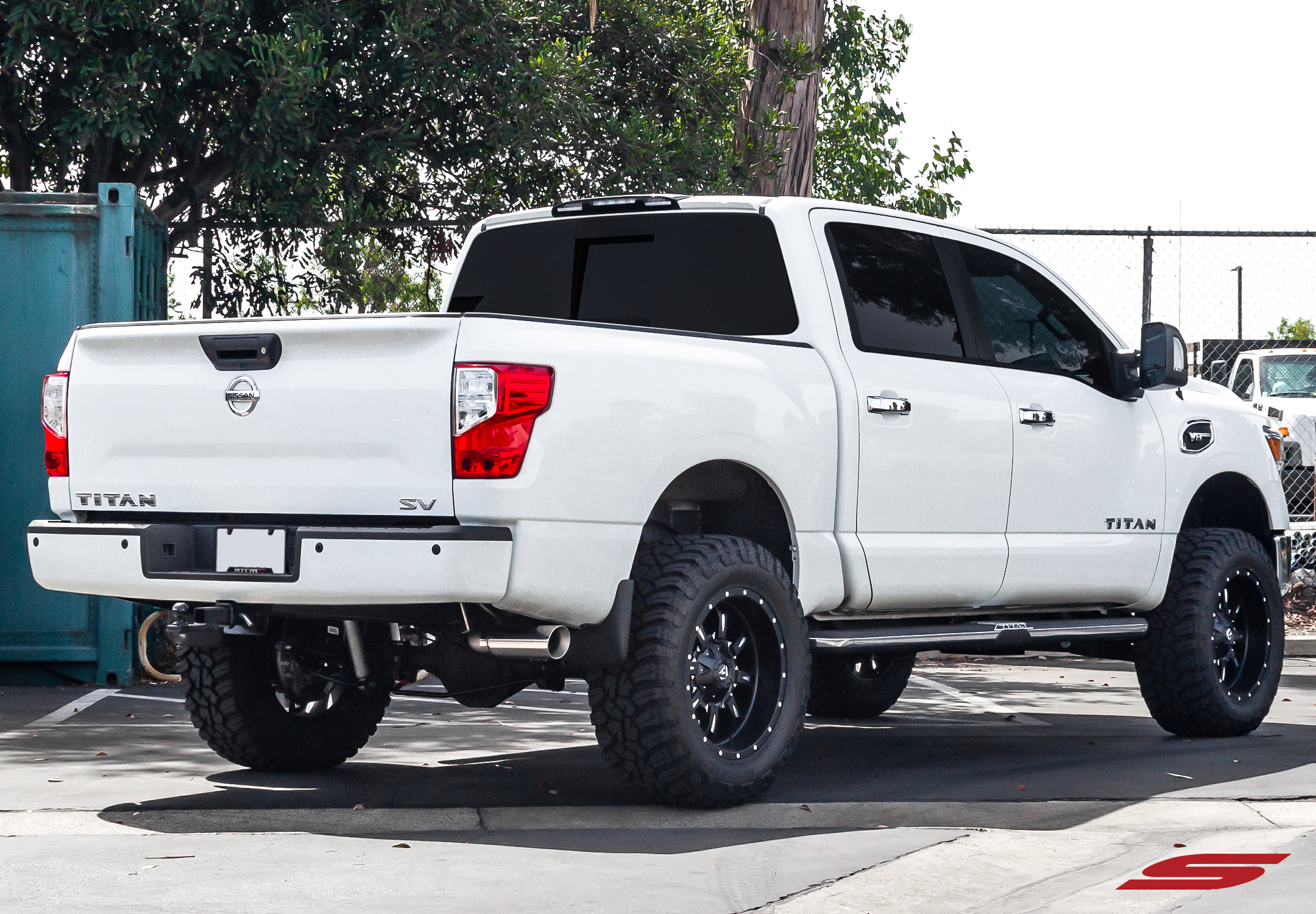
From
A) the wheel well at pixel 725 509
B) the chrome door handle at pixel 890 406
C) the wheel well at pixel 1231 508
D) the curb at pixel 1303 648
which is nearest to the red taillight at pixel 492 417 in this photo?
the wheel well at pixel 725 509

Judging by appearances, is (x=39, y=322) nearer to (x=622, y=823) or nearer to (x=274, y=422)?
(x=274, y=422)

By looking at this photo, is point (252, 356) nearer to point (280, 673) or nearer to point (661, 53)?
point (280, 673)

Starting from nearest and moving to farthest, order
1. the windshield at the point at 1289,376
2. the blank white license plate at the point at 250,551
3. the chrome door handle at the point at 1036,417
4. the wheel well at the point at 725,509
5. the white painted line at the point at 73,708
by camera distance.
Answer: the blank white license plate at the point at 250,551 < the wheel well at the point at 725,509 < the chrome door handle at the point at 1036,417 < the white painted line at the point at 73,708 < the windshield at the point at 1289,376

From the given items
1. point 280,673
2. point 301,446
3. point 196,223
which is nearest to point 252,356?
point 301,446

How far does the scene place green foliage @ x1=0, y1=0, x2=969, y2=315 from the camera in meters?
11.0

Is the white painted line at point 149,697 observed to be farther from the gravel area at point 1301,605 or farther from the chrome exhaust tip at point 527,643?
the gravel area at point 1301,605

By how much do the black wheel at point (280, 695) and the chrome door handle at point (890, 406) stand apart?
1933 mm

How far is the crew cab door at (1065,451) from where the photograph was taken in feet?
22.6

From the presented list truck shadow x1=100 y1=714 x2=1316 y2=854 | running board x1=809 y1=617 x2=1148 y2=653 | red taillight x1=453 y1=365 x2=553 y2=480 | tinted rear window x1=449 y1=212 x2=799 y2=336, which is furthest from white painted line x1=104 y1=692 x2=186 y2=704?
red taillight x1=453 y1=365 x2=553 y2=480

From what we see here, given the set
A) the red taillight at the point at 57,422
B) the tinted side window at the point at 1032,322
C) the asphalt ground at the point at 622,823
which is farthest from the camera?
the tinted side window at the point at 1032,322

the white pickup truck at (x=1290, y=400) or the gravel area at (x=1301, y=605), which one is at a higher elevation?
the white pickup truck at (x=1290, y=400)

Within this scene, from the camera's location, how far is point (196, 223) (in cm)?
1111

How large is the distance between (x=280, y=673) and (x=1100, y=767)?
3184 mm

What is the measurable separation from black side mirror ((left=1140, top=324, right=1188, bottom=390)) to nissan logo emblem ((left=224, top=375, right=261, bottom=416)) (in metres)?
3.87
